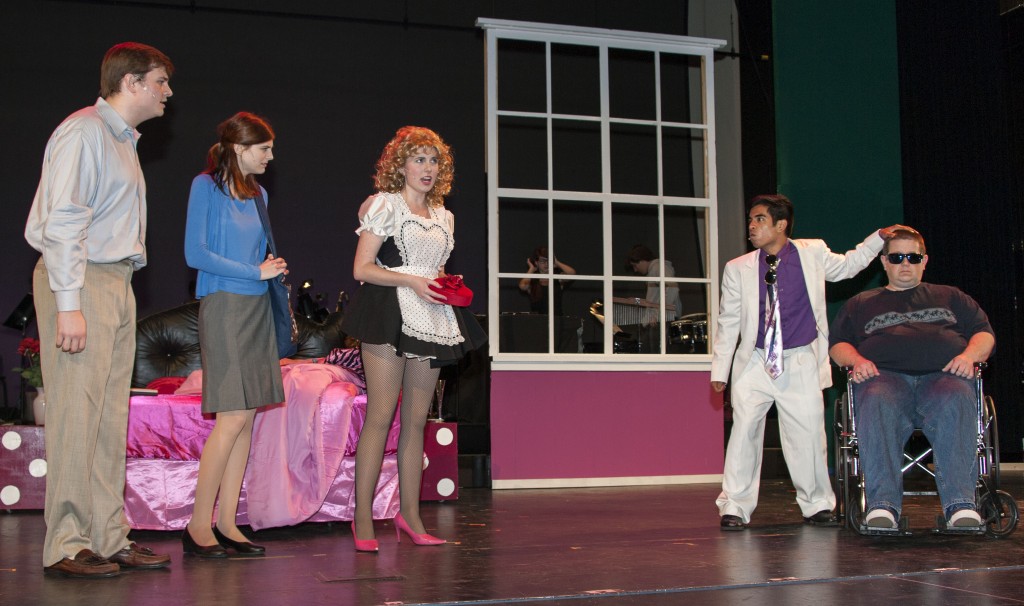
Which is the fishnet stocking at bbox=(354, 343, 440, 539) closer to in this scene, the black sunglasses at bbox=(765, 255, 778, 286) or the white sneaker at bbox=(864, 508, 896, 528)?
the black sunglasses at bbox=(765, 255, 778, 286)

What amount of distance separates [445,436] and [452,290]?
1950 millimetres

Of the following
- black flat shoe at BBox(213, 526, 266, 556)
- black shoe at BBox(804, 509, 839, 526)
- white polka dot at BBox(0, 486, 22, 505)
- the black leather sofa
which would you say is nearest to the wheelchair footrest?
black shoe at BBox(804, 509, 839, 526)

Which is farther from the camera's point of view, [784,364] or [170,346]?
[170,346]

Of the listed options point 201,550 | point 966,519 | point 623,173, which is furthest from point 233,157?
point 623,173

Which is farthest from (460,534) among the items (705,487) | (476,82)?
(476,82)

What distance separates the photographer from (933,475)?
3.38 metres

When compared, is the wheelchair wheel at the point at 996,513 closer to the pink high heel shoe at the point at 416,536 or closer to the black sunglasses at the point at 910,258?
the black sunglasses at the point at 910,258

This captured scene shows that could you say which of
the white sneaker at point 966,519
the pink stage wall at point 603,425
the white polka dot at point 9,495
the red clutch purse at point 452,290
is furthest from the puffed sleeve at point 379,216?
the pink stage wall at point 603,425

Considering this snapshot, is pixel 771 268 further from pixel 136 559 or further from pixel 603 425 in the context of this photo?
pixel 136 559

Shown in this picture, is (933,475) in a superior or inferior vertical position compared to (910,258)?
inferior

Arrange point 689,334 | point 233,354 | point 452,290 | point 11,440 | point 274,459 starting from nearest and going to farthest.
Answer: point 233,354 < point 452,290 < point 274,459 < point 11,440 < point 689,334

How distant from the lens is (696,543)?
3314 mm

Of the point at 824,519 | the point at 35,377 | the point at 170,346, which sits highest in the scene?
the point at 170,346

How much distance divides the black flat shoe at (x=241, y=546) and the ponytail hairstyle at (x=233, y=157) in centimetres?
113
